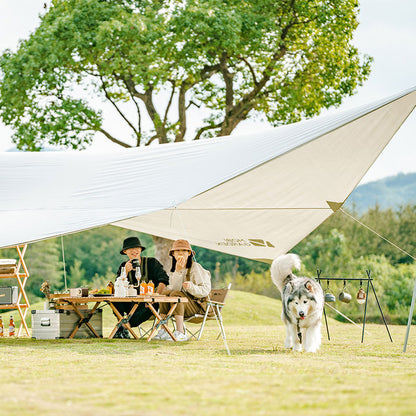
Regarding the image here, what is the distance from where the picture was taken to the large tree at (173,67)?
1262 cm

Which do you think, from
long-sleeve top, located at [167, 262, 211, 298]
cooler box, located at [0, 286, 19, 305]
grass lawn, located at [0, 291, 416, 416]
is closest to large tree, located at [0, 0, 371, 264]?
cooler box, located at [0, 286, 19, 305]

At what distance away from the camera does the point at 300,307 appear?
18.8 feet


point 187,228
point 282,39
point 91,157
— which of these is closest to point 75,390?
point 91,157

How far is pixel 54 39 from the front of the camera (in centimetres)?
1292

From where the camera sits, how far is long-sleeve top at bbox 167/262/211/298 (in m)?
6.78

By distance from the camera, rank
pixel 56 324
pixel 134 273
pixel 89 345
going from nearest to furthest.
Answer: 1. pixel 89 345
2. pixel 56 324
3. pixel 134 273

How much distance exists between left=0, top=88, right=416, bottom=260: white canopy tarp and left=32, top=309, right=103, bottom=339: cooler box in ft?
3.65

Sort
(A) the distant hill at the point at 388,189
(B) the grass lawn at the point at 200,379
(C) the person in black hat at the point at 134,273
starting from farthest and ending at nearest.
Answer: (A) the distant hill at the point at 388,189
(C) the person in black hat at the point at 134,273
(B) the grass lawn at the point at 200,379

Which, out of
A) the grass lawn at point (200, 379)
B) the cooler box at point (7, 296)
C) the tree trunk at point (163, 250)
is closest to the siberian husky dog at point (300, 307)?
the grass lawn at point (200, 379)

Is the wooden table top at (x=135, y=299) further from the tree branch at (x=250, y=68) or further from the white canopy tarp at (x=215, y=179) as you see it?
the tree branch at (x=250, y=68)

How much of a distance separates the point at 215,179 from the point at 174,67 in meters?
7.67

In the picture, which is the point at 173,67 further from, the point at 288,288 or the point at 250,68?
the point at 288,288

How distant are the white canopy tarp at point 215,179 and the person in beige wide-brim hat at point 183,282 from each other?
27.2 inches

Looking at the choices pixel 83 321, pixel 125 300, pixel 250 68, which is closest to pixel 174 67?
pixel 250 68
